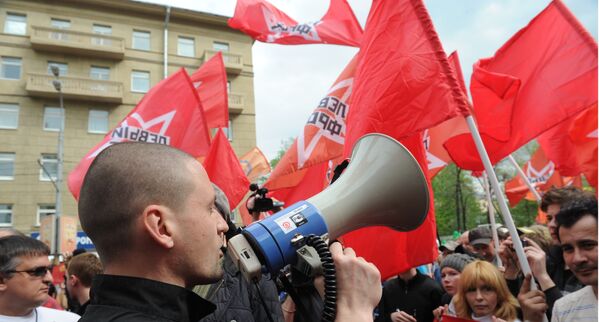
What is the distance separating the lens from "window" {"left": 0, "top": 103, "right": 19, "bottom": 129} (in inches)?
829

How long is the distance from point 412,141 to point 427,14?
3.00ft

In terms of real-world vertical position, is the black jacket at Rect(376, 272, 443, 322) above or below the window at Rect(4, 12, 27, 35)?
below

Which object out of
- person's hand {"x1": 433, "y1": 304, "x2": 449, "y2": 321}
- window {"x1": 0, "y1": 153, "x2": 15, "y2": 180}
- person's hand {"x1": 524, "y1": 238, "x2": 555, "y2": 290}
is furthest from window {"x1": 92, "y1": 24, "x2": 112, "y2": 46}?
person's hand {"x1": 524, "y1": 238, "x2": 555, "y2": 290}

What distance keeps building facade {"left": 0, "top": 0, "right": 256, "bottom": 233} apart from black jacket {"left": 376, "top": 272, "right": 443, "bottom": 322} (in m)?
19.5

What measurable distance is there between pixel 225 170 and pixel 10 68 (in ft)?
69.8

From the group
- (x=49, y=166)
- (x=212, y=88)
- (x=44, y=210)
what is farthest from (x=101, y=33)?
(x=212, y=88)

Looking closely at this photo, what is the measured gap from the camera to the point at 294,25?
20.1 ft

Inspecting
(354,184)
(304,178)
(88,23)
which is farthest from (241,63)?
(354,184)

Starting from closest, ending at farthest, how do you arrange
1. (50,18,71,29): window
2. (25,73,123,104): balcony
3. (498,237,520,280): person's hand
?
(498,237,520,280): person's hand
(25,73,123,104): balcony
(50,18,71,29): window

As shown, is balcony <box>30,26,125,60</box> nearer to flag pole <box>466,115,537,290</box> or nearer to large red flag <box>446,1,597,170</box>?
large red flag <box>446,1,597,170</box>

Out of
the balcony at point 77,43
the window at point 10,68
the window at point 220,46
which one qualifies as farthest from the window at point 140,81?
the window at point 10,68

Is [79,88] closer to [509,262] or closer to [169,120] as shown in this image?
[169,120]

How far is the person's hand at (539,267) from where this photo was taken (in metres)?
2.32

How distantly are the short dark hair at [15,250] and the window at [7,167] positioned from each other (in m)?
21.2
